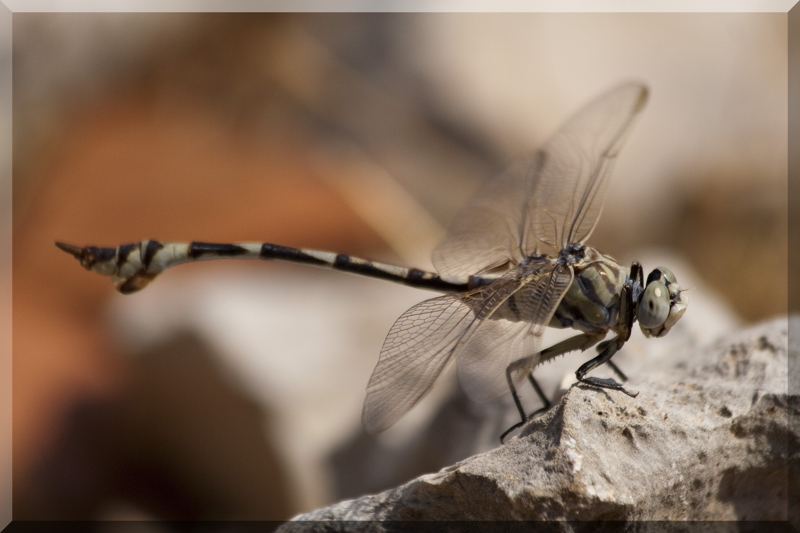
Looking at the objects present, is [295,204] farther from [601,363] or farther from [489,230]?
[601,363]

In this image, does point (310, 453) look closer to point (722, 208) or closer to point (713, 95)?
point (722, 208)

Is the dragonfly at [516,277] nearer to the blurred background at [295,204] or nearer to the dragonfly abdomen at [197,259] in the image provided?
the dragonfly abdomen at [197,259]

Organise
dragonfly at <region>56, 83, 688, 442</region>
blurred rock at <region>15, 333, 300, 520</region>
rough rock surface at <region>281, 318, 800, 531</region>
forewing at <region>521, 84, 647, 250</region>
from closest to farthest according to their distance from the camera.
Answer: rough rock surface at <region>281, 318, 800, 531</region>, dragonfly at <region>56, 83, 688, 442</region>, forewing at <region>521, 84, 647, 250</region>, blurred rock at <region>15, 333, 300, 520</region>

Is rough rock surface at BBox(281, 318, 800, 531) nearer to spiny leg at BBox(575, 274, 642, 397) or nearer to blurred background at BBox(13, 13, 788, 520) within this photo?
spiny leg at BBox(575, 274, 642, 397)

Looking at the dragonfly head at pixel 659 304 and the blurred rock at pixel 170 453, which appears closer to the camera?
the dragonfly head at pixel 659 304

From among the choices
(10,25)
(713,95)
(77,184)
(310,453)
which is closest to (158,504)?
(310,453)

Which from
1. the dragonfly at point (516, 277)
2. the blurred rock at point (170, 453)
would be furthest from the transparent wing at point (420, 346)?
the blurred rock at point (170, 453)

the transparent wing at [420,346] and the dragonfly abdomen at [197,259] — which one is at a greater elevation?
the dragonfly abdomen at [197,259]

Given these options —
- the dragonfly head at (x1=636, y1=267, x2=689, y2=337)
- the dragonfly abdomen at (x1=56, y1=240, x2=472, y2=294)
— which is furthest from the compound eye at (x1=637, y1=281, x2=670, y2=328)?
the dragonfly abdomen at (x1=56, y1=240, x2=472, y2=294)

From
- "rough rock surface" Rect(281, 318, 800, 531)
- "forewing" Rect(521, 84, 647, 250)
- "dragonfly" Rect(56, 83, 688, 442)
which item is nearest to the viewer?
"rough rock surface" Rect(281, 318, 800, 531)
